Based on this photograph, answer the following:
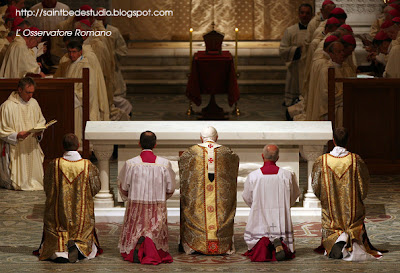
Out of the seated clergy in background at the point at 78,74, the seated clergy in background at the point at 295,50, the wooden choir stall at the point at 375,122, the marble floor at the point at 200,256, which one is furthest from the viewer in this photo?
the seated clergy in background at the point at 295,50

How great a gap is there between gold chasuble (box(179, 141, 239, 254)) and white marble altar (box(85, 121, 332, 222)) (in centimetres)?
97

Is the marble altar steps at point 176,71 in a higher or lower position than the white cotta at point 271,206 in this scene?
higher

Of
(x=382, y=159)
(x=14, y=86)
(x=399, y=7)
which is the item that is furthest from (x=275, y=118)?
(x=14, y=86)

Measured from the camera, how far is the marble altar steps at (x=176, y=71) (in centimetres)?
1927

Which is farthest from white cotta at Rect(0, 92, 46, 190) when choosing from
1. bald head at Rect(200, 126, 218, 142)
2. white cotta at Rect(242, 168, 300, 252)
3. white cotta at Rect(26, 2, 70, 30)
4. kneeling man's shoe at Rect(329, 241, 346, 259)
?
white cotta at Rect(26, 2, 70, 30)

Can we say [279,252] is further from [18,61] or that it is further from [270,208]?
[18,61]

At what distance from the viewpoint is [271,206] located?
863cm

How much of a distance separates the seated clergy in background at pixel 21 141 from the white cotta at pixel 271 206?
367cm

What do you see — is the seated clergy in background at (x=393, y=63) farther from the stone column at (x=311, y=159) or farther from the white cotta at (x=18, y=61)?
the white cotta at (x=18, y=61)

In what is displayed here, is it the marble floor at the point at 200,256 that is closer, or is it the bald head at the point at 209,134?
the marble floor at the point at 200,256

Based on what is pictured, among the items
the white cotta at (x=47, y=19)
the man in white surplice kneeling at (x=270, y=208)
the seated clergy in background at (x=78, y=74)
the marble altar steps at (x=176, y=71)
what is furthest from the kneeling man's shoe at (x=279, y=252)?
the marble altar steps at (x=176, y=71)

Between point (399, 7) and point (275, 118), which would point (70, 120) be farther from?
point (399, 7)

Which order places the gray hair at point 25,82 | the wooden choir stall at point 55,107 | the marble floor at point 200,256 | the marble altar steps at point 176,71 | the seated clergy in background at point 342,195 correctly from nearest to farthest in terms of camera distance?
1. the marble floor at point 200,256
2. the seated clergy in background at point 342,195
3. the gray hair at point 25,82
4. the wooden choir stall at point 55,107
5. the marble altar steps at point 176,71

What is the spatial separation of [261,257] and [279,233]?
0.87 feet
